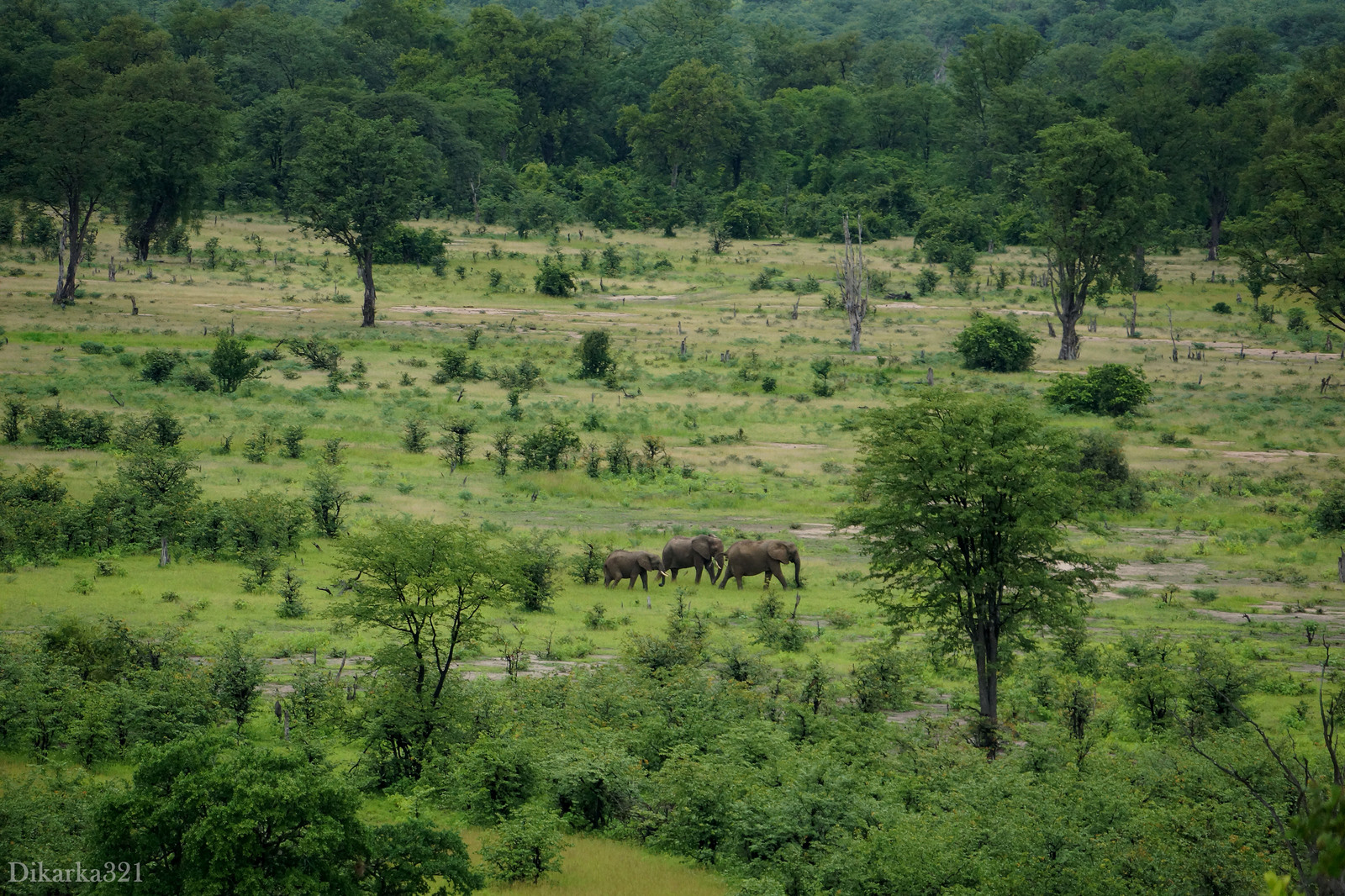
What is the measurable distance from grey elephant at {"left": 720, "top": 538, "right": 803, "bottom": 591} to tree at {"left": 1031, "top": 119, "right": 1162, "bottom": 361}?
37.3 m

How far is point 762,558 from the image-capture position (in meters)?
31.2

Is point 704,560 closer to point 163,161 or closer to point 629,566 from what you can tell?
point 629,566

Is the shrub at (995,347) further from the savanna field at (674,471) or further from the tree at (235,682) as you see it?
the tree at (235,682)

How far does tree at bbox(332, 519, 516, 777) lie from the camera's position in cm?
1934

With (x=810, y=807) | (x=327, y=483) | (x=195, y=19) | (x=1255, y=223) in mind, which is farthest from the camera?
(x=195, y=19)

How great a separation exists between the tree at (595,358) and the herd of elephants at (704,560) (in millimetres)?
24648

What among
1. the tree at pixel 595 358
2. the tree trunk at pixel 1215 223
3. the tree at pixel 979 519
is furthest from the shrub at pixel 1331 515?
the tree trunk at pixel 1215 223

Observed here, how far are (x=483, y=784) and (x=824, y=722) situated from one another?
593cm

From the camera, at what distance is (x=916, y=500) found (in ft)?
71.3

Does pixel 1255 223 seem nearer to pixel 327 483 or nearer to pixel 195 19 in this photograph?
pixel 327 483

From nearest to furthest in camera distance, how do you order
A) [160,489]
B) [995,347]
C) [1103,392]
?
[160,489], [1103,392], [995,347]

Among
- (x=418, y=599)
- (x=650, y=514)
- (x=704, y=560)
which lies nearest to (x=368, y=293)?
(x=650, y=514)

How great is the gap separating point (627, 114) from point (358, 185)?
A: 196 ft

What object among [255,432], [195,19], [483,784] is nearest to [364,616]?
[483,784]
